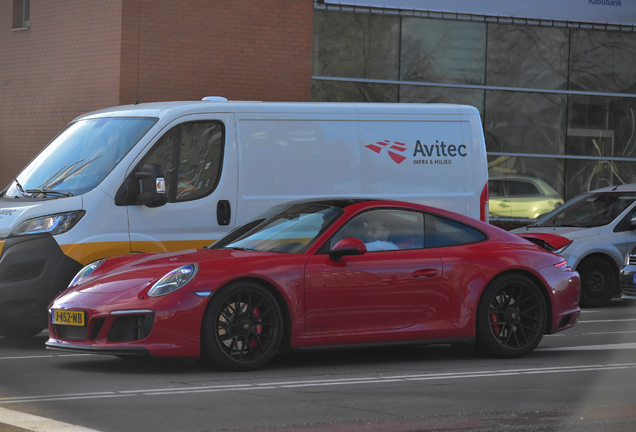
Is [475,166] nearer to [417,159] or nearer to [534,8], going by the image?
[417,159]

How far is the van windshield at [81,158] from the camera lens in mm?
9727

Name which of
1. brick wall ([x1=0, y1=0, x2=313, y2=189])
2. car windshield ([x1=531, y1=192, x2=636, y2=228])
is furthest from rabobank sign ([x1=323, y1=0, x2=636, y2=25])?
car windshield ([x1=531, y1=192, x2=636, y2=228])

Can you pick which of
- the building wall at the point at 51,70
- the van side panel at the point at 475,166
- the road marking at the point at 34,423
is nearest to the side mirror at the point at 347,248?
the road marking at the point at 34,423

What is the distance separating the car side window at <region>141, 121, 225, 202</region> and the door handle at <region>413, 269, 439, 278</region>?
260 centimetres

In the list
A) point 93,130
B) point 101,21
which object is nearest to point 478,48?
point 101,21

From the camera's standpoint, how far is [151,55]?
17.9 meters

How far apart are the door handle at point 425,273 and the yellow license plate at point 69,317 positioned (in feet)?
8.49

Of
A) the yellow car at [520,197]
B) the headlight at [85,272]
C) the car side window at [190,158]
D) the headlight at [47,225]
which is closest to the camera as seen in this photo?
the headlight at [85,272]

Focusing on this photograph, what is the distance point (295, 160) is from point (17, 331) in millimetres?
3127

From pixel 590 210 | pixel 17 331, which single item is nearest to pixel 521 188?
pixel 590 210

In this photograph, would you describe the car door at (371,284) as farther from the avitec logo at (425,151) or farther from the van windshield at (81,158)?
the van windshield at (81,158)

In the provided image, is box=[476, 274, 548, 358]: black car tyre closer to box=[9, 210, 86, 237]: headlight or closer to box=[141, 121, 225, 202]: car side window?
box=[141, 121, 225, 202]: car side window

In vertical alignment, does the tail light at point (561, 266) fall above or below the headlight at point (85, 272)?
above

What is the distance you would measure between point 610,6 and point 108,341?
1646 cm
